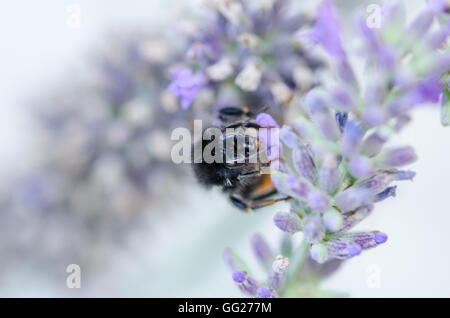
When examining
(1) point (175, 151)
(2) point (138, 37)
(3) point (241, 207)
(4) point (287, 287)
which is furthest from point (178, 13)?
(4) point (287, 287)

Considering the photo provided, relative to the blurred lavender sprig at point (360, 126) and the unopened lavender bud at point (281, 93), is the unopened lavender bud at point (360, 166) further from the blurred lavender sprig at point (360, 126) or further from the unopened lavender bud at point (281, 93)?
the unopened lavender bud at point (281, 93)

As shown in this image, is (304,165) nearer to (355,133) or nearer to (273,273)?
(355,133)

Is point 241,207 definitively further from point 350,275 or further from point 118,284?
point 118,284

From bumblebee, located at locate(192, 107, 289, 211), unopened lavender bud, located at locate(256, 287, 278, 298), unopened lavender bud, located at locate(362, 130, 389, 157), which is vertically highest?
bumblebee, located at locate(192, 107, 289, 211)

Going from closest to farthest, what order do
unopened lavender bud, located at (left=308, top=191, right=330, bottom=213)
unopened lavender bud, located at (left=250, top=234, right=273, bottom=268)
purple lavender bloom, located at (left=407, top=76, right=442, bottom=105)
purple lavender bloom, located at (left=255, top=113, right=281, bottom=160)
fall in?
purple lavender bloom, located at (left=407, top=76, right=442, bottom=105) → unopened lavender bud, located at (left=308, top=191, right=330, bottom=213) → purple lavender bloom, located at (left=255, top=113, right=281, bottom=160) → unopened lavender bud, located at (left=250, top=234, right=273, bottom=268)

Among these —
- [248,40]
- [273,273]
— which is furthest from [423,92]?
[248,40]

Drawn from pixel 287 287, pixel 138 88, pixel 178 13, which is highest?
pixel 178 13

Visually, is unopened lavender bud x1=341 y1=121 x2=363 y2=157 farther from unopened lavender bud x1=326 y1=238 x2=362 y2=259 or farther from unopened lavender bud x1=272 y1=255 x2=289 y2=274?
unopened lavender bud x1=272 y1=255 x2=289 y2=274

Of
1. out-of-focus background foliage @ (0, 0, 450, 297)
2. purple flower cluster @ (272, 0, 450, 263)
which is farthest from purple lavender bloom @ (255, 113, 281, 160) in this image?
→ out-of-focus background foliage @ (0, 0, 450, 297)
